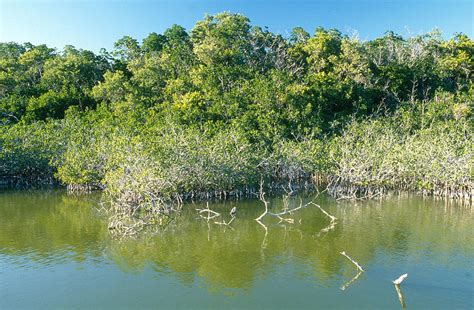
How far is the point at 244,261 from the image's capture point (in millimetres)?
14945

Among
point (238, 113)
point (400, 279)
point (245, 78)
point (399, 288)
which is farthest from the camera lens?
point (245, 78)

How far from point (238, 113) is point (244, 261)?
20.4 meters

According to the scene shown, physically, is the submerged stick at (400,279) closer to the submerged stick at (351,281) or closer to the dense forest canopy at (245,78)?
the submerged stick at (351,281)

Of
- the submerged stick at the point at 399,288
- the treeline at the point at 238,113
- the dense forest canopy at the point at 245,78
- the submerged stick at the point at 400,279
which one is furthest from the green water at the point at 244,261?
the dense forest canopy at the point at 245,78

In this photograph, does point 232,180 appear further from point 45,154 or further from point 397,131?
point 397,131

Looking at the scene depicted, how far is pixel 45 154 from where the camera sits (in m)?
28.6

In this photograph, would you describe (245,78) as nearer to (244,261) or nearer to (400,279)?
(244,261)

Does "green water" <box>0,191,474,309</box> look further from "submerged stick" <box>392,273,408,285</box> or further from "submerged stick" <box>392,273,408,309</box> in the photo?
"submerged stick" <box>392,273,408,285</box>

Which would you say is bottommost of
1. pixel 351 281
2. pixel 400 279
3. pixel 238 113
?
pixel 351 281

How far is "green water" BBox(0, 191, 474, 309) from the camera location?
12.1 meters

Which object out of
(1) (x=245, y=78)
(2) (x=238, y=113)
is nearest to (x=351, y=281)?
(2) (x=238, y=113)

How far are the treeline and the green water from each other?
260 cm

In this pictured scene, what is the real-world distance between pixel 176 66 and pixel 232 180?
1984cm

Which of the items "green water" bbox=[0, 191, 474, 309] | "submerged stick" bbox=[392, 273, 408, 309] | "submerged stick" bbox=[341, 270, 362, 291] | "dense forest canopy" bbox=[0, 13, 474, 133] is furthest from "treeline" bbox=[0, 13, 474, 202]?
"submerged stick" bbox=[392, 273, 408, 309]
